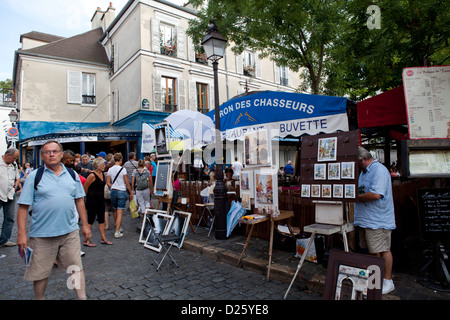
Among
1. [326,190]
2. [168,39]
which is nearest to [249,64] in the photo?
[168,39]

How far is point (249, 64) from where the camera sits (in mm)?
20359

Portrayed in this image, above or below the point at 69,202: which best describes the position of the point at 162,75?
above

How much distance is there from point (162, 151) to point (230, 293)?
12.6 ft

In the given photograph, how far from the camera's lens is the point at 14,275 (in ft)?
13.8

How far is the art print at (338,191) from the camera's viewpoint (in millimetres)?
3241

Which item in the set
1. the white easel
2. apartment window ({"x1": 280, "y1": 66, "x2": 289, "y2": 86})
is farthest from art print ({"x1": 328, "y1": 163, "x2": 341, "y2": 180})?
apartment window ({"x1": 280, "y1": 66, "x2": 289, "y2": 86})

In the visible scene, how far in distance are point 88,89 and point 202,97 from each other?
7335 mm

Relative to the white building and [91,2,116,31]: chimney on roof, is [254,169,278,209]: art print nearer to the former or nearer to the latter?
the white building

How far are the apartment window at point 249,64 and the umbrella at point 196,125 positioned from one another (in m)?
13.6

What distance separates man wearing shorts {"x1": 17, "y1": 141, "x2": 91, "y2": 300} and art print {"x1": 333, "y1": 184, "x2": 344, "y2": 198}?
2903mm

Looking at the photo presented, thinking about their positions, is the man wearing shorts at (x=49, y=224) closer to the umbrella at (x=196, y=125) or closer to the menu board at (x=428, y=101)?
the menu board at (x=428, y=101)

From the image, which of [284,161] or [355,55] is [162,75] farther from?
[355,55]

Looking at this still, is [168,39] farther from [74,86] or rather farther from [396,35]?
[396,35]
